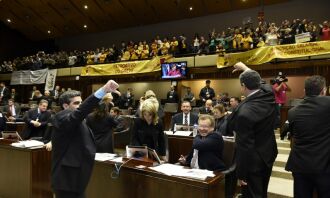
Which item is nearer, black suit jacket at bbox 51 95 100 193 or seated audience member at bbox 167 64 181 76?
black suit jacket at bbox 51 95 100 193

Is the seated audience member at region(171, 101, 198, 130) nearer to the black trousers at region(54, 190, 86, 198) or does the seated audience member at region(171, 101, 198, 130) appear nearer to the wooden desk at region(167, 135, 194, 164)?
the wooden desk at region(167, 135, 194, 164)

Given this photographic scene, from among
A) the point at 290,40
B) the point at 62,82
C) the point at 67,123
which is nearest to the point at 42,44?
the point at 62,82

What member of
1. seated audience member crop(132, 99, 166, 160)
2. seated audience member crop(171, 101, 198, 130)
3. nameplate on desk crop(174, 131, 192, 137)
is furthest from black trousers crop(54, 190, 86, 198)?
seated audience member crop(171, 101, 198, 130)

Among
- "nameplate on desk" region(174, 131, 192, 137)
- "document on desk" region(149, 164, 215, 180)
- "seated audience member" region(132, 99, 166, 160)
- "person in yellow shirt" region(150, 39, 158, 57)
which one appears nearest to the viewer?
"document on desk" region(149, 164, 215, 180)

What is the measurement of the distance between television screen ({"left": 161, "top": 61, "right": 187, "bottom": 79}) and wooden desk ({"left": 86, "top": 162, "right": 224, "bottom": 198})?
875 cm

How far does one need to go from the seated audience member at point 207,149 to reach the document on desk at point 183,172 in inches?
12.5

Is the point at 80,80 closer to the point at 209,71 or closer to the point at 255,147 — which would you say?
the point at 209,71

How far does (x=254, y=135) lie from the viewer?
246 cm

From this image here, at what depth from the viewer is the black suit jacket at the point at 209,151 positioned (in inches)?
119

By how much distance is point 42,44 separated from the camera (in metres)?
21.7

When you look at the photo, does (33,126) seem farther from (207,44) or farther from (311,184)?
(207,44)

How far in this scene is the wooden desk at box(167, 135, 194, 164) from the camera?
184 inches

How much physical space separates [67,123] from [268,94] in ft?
5.38

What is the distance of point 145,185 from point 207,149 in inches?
27.7
